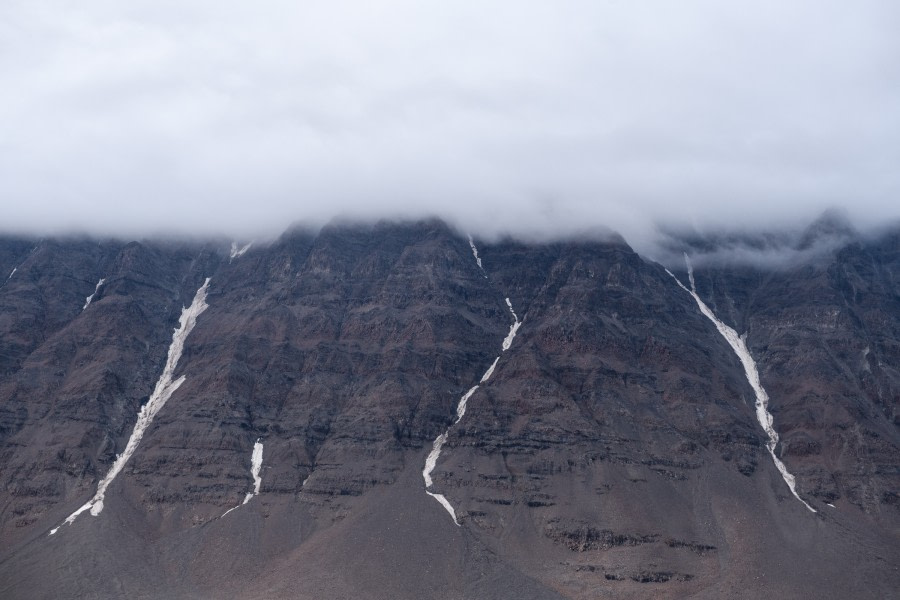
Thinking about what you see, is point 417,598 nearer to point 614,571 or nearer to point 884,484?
point 614,571

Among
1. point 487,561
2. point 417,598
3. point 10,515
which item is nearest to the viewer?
point 417,598

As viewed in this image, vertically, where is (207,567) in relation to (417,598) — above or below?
below

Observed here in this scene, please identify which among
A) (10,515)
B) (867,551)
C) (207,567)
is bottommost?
(10,515)

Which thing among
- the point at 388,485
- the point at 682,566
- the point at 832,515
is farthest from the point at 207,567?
the point at 832,515

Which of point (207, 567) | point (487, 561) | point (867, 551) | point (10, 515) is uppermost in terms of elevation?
point (867, 551)

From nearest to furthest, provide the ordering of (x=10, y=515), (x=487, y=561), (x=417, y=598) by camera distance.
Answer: (x=417, y=598) < (x=487, y=561) < (x=10, y=515)

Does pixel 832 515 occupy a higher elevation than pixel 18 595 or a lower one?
higher

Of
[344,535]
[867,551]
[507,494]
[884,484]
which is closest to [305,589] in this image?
[344,535]

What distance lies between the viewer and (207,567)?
17400cm

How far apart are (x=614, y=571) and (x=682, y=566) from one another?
13.5 m

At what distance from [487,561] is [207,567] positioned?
53574 millimetres

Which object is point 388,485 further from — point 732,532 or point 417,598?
point 732,532

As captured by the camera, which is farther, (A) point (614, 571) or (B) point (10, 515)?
(B) point (10, 515)

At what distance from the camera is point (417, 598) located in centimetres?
16175
